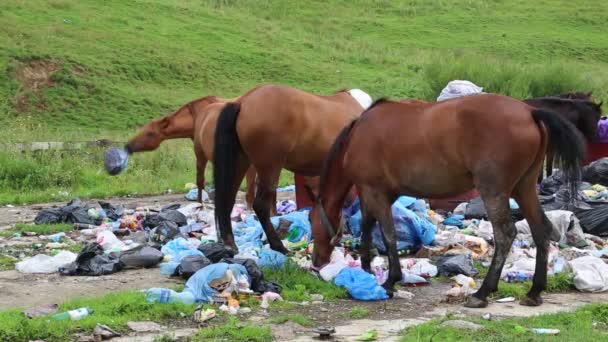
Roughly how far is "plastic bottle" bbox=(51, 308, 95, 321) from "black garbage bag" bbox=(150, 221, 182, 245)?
3.37m

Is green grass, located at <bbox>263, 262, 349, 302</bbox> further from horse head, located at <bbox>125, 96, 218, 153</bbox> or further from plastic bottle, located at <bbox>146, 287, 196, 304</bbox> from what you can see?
horse head, located at <bbox>125, 96, 218, 153</bbox>

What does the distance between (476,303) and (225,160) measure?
3.18 m

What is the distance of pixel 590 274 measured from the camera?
27.5ft

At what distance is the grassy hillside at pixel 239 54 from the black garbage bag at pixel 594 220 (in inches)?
297

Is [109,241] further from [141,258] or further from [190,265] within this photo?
[190,265]

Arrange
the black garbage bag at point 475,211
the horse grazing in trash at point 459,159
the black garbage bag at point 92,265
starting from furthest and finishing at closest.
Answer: the black garbage bag at point 475,211
the black garbage bag at point 92,265
the horse grazing in trash at point 459,159

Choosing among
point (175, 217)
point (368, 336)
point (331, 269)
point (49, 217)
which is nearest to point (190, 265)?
point (331, 269)

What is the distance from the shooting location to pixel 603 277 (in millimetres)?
8391

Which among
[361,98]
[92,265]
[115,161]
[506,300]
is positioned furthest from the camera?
[115,161]

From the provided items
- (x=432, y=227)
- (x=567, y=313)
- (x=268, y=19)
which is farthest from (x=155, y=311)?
(x=268, y=19)

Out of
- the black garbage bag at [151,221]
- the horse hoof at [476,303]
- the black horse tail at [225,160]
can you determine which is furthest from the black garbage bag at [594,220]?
the black garbage bag at [151,221]

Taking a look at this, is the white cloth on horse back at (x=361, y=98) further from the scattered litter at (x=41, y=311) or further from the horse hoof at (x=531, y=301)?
the scattered litter at (x=41, y=311)

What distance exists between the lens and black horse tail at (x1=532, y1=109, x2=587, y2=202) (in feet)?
24.3

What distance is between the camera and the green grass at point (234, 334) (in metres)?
6.30
